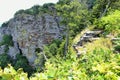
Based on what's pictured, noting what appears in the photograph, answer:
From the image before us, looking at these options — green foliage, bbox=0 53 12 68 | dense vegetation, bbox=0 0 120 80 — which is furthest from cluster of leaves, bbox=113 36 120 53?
green foliage, bbox=0 53 12 68

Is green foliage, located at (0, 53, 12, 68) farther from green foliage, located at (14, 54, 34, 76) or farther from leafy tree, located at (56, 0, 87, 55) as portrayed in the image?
leafy tree, located at (56, 0, 87, 55)

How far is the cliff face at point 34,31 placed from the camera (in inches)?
1736

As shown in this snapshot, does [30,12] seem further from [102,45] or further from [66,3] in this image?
[102,45]

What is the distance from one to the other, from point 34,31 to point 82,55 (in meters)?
31.3

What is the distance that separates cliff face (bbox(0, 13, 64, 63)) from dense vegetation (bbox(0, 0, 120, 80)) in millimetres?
957

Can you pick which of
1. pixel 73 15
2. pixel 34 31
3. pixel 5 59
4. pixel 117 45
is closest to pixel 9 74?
pixel 117 45

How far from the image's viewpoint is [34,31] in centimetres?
4466

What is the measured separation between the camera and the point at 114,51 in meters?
13.2

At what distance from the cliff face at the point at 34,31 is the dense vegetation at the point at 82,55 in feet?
3.14

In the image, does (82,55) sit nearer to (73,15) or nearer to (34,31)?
(73,15)

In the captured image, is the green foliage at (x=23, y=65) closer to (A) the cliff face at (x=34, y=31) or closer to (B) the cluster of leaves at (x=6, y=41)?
(A) the cliff face at (x=34, y=31)

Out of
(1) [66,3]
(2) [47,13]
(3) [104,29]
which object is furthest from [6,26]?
(3) [104,29]

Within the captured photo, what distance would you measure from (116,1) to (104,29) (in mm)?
6808

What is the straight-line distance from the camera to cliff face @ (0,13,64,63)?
44.1 meters
